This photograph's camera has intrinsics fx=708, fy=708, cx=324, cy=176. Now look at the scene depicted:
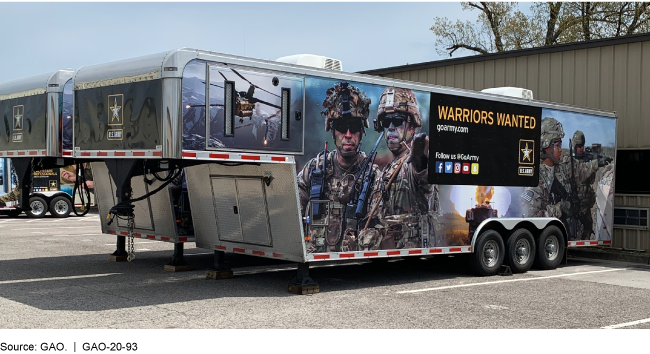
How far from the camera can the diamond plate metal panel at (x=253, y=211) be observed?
1012cm

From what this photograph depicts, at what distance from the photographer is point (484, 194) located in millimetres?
12102

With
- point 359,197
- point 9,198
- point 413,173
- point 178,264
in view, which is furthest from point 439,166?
point 9,198

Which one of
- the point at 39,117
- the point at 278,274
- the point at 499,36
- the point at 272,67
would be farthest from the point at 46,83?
the point at 499,36

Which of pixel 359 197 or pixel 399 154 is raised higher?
pixel 399 154

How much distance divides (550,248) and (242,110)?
719 cm

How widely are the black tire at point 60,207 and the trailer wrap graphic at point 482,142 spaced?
62.1 feet

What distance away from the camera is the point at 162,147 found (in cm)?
862

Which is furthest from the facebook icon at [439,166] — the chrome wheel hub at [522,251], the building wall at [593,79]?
the building wall at [593,79]

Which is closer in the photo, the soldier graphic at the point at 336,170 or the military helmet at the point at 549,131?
the soldier graphic at the point at 336,170

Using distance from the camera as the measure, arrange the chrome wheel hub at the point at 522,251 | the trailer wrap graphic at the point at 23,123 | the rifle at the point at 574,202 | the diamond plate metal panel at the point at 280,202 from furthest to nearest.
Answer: the rifle at the point at 574,202 < the chrome wheel hub at the point at 522,251 < the trailer wrap graphic at the point at 23,123 < the diamond plate metal panel at the point at 280,202

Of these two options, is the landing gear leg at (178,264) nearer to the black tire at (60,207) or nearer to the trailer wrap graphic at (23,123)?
the trailer wrap graphic at (23,123)

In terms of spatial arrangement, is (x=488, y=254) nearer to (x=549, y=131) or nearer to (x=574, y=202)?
(x=574, y=202)

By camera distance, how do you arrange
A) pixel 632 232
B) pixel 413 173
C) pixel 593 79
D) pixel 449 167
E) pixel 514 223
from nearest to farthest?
pixel 413 173, pixel 449 167, pixel 514 223, pixel 632 232, pixel 593 79

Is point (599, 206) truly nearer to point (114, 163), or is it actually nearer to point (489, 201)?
point (489, 201)
